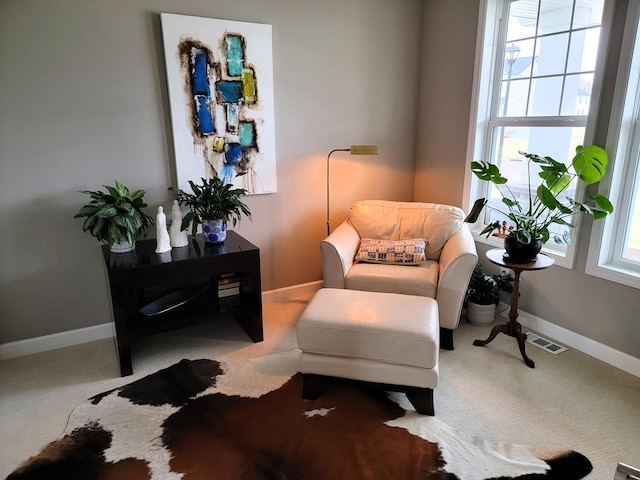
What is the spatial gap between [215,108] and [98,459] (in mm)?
2206

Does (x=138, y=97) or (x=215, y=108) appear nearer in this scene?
(x=138, y=97)

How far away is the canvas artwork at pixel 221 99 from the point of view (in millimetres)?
2689

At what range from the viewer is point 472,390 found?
2225 millimetres

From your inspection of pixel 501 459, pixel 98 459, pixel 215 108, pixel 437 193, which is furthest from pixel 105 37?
pixel 501 459

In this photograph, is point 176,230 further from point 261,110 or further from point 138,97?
point 261,110

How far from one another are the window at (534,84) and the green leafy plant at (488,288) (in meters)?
0.36

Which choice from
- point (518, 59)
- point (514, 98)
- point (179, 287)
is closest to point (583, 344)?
point (514, 98)

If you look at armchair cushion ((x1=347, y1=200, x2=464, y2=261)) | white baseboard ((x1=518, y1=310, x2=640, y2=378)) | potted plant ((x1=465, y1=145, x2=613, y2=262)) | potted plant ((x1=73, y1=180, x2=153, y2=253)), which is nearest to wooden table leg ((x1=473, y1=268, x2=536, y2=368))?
potted plant ((x1=465, y1=145, x2=613, y2=262))

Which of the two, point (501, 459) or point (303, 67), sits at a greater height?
point (303, 67)

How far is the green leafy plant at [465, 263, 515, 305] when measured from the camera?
2.98m

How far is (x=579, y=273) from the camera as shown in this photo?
260cm

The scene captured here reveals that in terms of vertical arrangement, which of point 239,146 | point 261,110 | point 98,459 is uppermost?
point 261,110

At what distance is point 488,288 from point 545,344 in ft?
1.70

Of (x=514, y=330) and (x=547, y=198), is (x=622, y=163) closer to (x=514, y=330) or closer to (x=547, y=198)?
(x=547, y=198)
